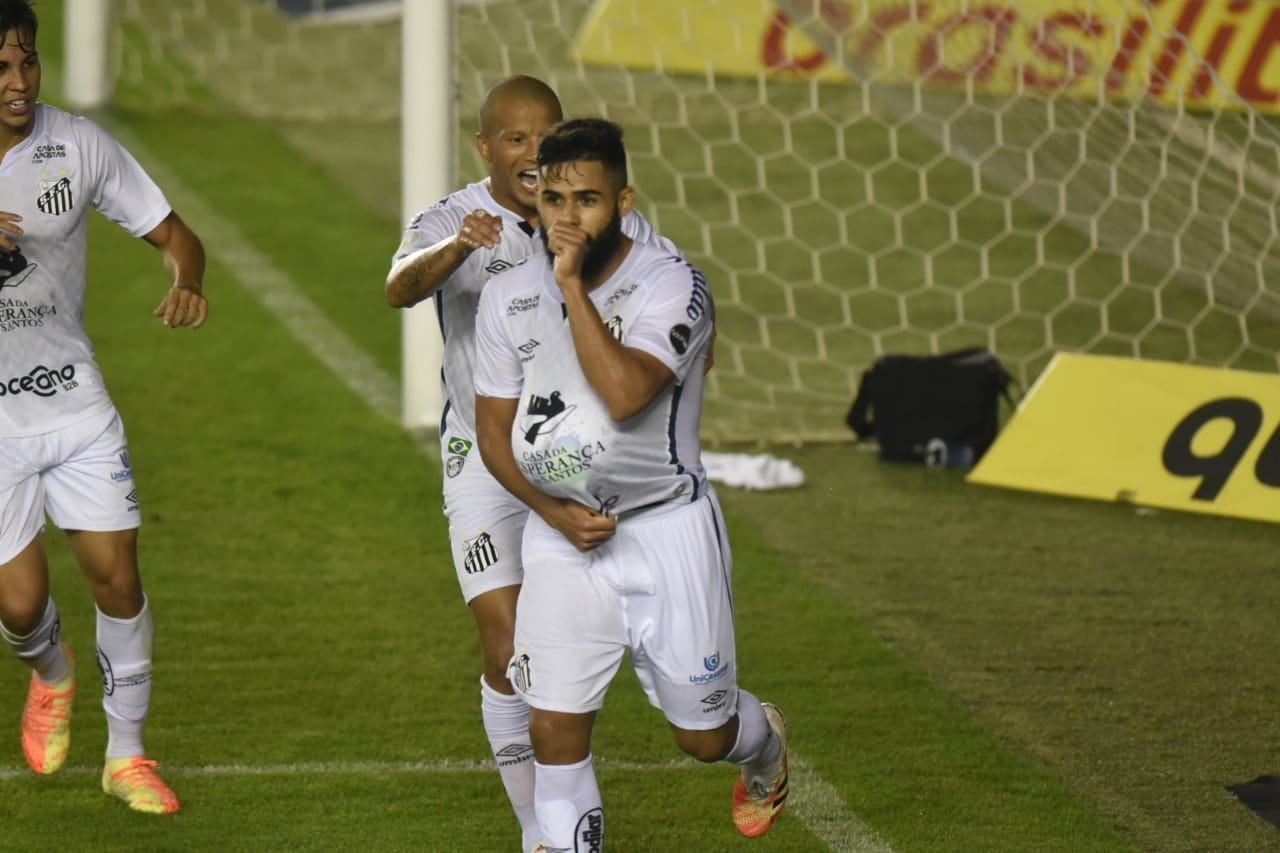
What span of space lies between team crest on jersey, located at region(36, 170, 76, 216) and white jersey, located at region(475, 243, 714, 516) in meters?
1.24

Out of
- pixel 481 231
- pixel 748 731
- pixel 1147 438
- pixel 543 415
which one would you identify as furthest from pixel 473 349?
pixel 1147 438

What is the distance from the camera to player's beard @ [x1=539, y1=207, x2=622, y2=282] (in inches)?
155

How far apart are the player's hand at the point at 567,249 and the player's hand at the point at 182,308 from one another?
119 centimetres

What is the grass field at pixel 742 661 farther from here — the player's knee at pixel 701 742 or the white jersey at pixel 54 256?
the white jersey at pixel 54 256

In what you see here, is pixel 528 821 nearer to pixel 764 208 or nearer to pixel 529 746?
pixel 529 746

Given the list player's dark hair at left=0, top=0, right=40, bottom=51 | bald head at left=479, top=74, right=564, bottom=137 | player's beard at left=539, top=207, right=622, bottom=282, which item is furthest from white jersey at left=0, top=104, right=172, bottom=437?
player's beard at left=539, top=207, right=622, bottom=282

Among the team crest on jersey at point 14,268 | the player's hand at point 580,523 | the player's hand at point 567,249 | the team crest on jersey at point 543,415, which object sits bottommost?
the player's hand at point 580,523

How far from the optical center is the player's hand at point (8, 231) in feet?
14.8

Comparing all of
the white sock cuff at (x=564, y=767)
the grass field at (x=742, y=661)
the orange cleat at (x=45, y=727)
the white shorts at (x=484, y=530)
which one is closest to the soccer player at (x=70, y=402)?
the orange cleat at (x=45, y=727)

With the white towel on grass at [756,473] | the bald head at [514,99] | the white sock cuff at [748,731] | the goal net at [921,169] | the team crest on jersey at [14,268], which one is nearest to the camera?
the white sock cuff at [748,731]

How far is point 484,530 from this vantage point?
15.2 feet

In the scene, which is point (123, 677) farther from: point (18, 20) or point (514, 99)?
point (514, 99)

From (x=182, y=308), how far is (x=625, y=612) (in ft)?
4.54

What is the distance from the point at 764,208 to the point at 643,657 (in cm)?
756
